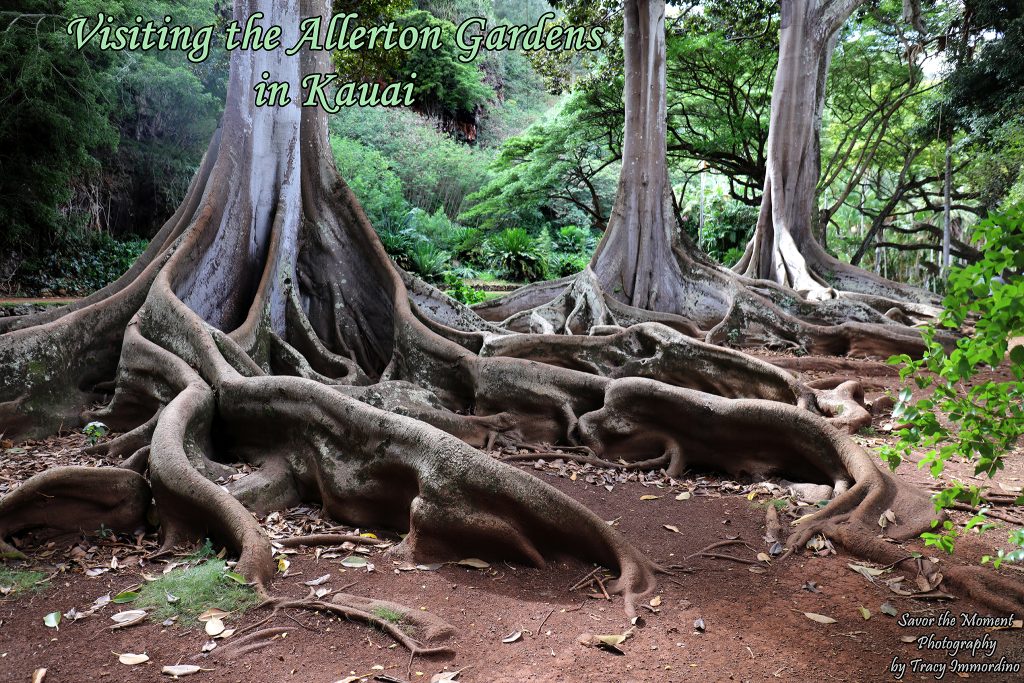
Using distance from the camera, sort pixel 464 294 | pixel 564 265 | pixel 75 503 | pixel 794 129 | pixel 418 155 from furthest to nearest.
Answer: pixel 418 155
pixel 564 265
pixel 464 294
pixel 794 129
pixel 75 503

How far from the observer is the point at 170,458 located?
377 centimetres

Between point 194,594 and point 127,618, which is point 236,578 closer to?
point 194,594

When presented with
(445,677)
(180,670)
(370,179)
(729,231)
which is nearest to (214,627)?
(180,670)

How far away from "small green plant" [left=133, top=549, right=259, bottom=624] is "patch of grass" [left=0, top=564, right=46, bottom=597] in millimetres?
497

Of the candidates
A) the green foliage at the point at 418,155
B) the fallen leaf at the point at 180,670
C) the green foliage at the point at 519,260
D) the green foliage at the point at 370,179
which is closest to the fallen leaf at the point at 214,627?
the fallen leaf at the point at 180,670

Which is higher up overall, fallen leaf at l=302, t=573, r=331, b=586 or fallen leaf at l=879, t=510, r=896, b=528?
fallen leaf at l=879, t=510, r=896, b=528

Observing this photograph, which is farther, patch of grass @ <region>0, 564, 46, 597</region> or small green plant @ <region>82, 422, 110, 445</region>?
small green plant @ <region>82, 422, 110, 445</region>

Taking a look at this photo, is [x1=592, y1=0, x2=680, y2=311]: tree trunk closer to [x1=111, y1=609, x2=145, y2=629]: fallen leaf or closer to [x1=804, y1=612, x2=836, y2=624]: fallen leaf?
[x1=804, y1=612, x2=836, y2=624]: fallen leaf

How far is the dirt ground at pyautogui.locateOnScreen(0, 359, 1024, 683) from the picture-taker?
256cm

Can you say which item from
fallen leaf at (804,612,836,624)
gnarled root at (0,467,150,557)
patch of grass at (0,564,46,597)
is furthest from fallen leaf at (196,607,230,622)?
fallen leaf at (804,612,836,624)

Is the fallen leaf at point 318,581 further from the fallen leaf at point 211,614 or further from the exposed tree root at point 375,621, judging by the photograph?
the fallen leaf at point 211,614

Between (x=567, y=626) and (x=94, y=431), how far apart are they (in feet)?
13.8

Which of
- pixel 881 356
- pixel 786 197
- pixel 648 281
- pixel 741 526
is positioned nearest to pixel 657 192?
pixel 648 281

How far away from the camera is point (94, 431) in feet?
17.7
